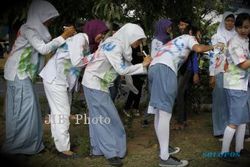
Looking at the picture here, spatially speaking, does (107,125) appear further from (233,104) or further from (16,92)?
(233,104)

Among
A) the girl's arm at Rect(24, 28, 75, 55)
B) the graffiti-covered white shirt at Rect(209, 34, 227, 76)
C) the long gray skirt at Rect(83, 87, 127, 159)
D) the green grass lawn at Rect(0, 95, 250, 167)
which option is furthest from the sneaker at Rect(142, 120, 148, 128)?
the girl's arm at Rect(24, 28, 75, 55)

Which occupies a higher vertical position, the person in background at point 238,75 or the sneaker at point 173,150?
the person in background at point 238,75

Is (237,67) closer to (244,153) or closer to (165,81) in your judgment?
(165,81)

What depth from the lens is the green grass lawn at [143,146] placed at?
4473 mm

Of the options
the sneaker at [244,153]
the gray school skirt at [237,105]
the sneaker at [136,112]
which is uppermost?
the gray school skirt at [237,105]

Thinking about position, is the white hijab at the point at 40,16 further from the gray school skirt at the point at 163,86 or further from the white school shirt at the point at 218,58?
the white school shirt at the point at 218,58

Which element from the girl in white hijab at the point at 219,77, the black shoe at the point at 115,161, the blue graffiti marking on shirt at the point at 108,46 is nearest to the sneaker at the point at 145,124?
the girl in white hijab at the point at 219,77

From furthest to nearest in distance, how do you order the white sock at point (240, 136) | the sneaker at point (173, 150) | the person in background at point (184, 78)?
the person in background at point (184, 78) < the sneaker at point (173, 150) < the white sock at point (240, 136)

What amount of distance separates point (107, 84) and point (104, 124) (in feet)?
1.45

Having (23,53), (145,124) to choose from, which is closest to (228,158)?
(145,124)

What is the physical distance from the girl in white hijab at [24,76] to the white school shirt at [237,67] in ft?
6.04

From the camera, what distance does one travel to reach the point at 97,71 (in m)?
4.43

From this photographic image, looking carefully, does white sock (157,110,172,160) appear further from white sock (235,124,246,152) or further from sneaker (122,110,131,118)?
sneaker (122,110,131,118)

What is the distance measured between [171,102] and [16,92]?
5.62 feet
